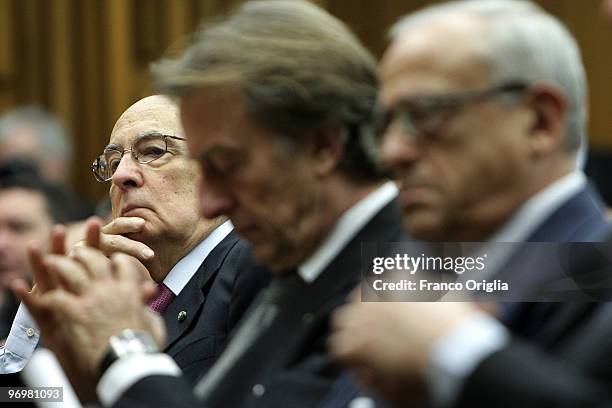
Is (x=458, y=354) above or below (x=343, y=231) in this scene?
above

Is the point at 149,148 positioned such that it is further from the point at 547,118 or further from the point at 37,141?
the point at 37,141

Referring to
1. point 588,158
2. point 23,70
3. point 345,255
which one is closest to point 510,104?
point 345,255

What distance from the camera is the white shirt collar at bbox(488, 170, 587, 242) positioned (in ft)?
5.83

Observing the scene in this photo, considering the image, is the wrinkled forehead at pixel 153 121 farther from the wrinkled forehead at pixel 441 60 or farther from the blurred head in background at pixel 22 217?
the blurred head in background at pixel 22 217

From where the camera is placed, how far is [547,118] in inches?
69.5

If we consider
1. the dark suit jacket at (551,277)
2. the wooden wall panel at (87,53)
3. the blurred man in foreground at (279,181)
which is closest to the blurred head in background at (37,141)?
the wooden wall panel at (87,53)

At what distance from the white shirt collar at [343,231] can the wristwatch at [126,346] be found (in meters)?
0.26

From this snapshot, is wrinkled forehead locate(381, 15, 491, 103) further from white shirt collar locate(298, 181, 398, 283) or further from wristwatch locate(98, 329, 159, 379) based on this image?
wristwatch locate(98, 329, 159, 379)

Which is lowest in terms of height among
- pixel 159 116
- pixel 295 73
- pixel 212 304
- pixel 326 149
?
pixel 212 304

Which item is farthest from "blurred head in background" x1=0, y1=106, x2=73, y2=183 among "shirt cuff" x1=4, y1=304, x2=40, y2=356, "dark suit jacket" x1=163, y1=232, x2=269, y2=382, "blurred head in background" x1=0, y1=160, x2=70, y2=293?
"dark suit jacket" x1=163, y1=232, x2=269, y2=382

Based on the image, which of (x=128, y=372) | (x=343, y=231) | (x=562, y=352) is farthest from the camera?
(x=343, y=231)

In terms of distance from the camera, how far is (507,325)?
5.63ft

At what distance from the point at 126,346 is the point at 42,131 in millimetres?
4401

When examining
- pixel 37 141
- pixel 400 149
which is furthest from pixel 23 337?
pixel 37 141
